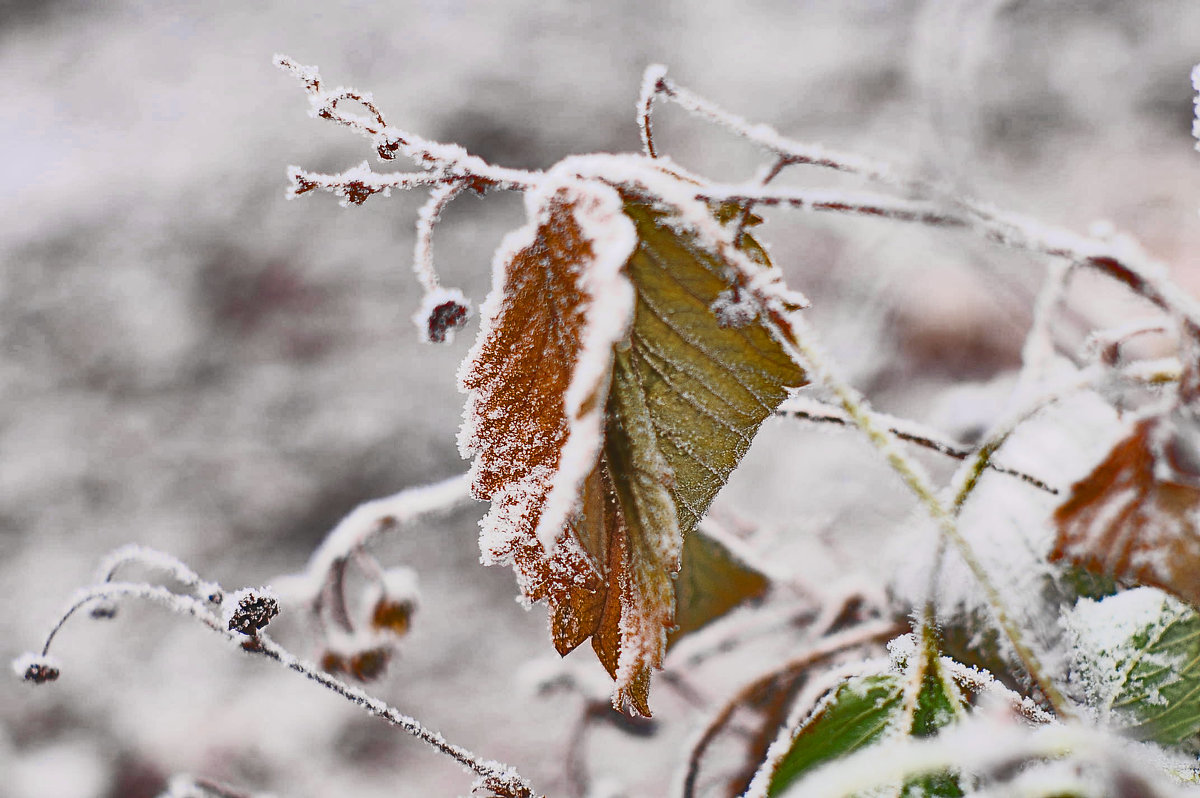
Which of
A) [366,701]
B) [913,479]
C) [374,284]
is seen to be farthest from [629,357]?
[374,284]

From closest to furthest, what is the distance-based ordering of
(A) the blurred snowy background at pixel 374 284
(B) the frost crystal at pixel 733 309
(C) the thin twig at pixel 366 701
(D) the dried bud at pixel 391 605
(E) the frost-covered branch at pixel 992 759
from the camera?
(E) the frost-covered branch at pixel 992 759 → (B) the frost crystal at pixel 733 309 → (C) the thin twig at pixel 366 701 → (D) the dried bud at pixel 391 605 → (A) the blurred snowy background at pixel 374 284

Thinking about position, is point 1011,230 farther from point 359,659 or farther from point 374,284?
point 374,284

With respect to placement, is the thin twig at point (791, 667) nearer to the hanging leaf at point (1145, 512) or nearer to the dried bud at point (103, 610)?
the hanging leaf at point (1145, 512)

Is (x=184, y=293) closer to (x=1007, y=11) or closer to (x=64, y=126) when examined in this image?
(x=64, y=126)

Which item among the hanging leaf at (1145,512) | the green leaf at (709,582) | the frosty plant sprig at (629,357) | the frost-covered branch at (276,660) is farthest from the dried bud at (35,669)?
the hanging leaf at (1145,512)

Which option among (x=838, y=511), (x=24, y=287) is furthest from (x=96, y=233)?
→ (x=838, y=511)
